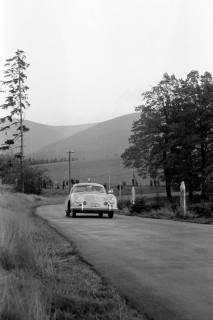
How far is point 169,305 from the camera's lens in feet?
21.5

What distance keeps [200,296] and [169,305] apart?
1.71ft

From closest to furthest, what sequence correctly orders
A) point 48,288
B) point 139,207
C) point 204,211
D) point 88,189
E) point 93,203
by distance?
point 48,288
point 93,203
point 204,211
point 88,189
point 139,207

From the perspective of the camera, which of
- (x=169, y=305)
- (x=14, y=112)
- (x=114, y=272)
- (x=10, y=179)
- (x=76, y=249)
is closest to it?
(x=169, y=305)

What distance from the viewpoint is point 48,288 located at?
271 inches

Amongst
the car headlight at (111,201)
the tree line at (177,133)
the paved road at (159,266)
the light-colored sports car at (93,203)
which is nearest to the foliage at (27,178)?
the tree line at (177,133)

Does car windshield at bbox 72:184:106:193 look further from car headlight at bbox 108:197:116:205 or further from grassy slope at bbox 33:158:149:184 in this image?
grassy slope at bbox 33:158:149:184

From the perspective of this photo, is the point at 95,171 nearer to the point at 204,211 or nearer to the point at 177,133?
the point at 177,133

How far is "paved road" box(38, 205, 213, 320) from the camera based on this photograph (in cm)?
655

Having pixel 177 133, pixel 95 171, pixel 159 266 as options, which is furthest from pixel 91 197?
pixel 95 171

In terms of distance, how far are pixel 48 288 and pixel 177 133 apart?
58.1 metres

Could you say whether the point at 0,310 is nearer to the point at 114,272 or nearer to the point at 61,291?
the point at 61,291

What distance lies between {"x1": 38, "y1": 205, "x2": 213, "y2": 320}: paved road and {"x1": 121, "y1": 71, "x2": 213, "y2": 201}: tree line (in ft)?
157

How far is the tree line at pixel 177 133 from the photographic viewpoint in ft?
210

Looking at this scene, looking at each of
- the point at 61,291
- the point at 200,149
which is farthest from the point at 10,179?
the point at 61,291
